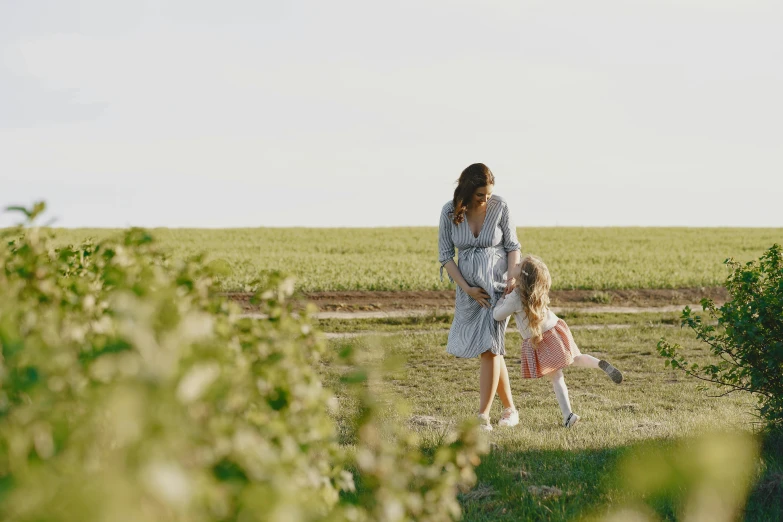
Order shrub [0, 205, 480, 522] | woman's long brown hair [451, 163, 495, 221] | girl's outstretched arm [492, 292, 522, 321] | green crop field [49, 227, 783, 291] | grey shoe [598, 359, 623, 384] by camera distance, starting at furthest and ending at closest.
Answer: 1. green crop field [49, 227, 783, 291]
2. grey shoe [598, 359, 623, 384]
3. girl's outstretched arm [492, 292, 522, 321]
4. woman's long brown hair [451, 163, 495, 221]
5. shrub [0, 205, 480, 522]

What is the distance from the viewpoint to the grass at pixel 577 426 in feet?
18.2

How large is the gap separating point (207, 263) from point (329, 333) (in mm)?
12698

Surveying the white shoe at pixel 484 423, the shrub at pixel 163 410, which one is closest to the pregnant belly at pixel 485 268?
the white shoe at pixel 484 423

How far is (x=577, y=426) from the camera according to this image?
8.00 metres

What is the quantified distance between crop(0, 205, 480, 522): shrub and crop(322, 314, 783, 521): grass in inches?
13.4

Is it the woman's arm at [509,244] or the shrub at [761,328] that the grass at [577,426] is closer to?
the shrub at [761,328]

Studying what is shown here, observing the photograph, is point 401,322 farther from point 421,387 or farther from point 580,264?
point 580,264

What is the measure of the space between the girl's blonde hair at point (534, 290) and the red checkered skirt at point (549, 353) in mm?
101

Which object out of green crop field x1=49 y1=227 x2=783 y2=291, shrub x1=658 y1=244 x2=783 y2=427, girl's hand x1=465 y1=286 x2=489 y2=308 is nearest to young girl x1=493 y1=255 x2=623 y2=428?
girl's hand x1=465 y1=286 x2=489 y2=308

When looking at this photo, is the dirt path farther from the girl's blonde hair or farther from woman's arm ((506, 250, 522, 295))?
the girl's blonde hair

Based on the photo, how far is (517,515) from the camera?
5.40 m

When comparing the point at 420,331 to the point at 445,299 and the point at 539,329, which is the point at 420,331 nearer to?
the point at 445,299

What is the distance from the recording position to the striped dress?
26.8 feet

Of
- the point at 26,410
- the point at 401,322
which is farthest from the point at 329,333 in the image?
the point at 26,410
